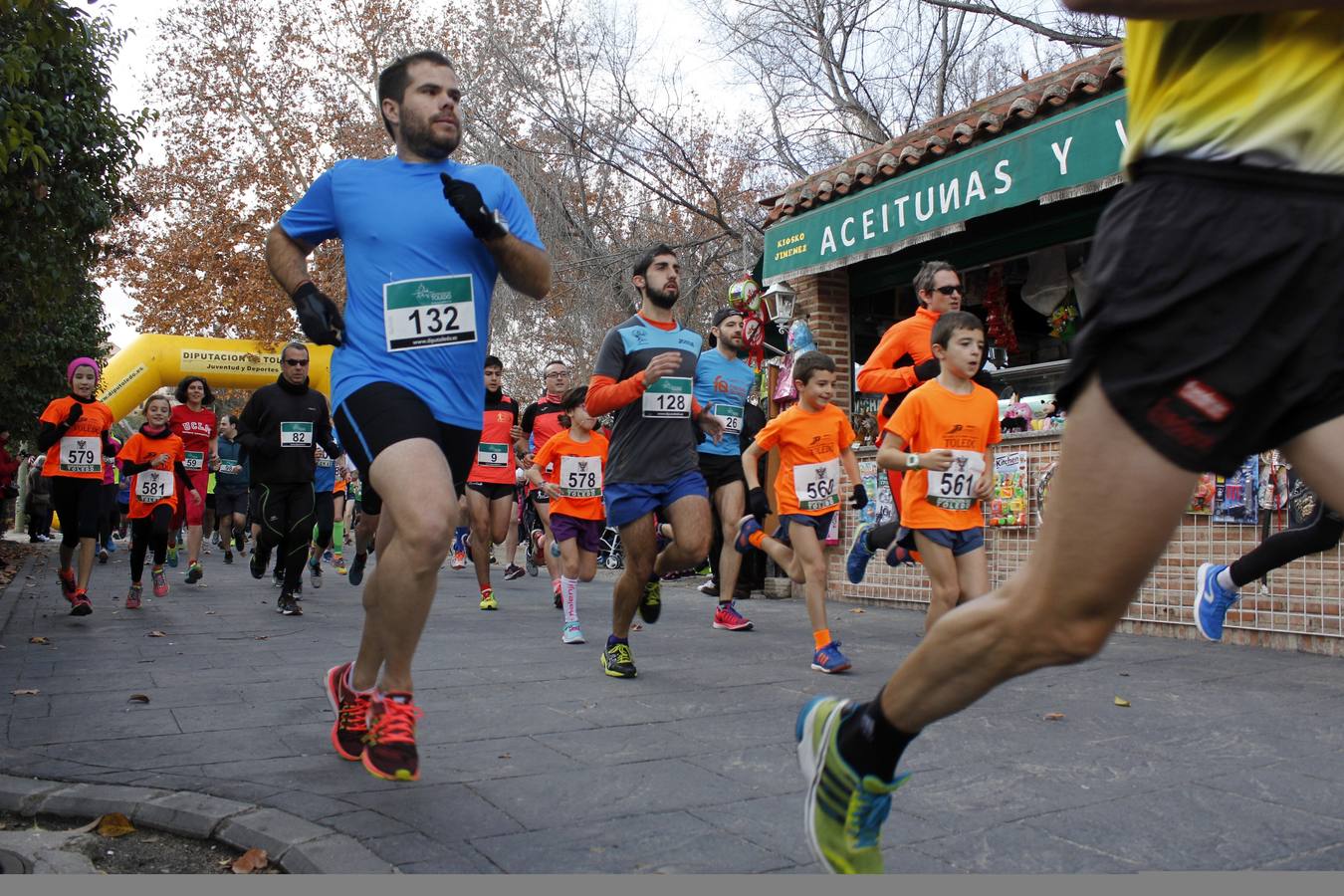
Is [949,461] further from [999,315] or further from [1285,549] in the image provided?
[999,315]

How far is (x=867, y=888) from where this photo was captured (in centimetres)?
248

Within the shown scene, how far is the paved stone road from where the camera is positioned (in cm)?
300

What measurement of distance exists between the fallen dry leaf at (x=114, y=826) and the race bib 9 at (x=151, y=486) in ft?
25.3

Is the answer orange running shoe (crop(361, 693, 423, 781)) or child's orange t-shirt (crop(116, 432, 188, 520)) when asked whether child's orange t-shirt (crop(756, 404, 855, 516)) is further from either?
child's orange t-shirt (crop(116, 432, 188, 520))

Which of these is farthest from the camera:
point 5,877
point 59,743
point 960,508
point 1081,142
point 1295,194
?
point 1081,142

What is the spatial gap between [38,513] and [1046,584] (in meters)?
28.5

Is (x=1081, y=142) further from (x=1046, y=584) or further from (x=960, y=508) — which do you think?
(x=1046, y=584)

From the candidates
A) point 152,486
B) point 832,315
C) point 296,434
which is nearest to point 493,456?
point 296,434

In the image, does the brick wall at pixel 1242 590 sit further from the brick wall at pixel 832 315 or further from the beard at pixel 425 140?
the beard at pixel 425 140

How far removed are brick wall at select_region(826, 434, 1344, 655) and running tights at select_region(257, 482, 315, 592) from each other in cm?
440

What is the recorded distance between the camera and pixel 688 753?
4.14 metres

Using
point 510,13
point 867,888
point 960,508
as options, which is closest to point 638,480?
point 960,508

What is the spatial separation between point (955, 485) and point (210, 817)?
3.81 m

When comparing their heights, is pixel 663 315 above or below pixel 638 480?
above
